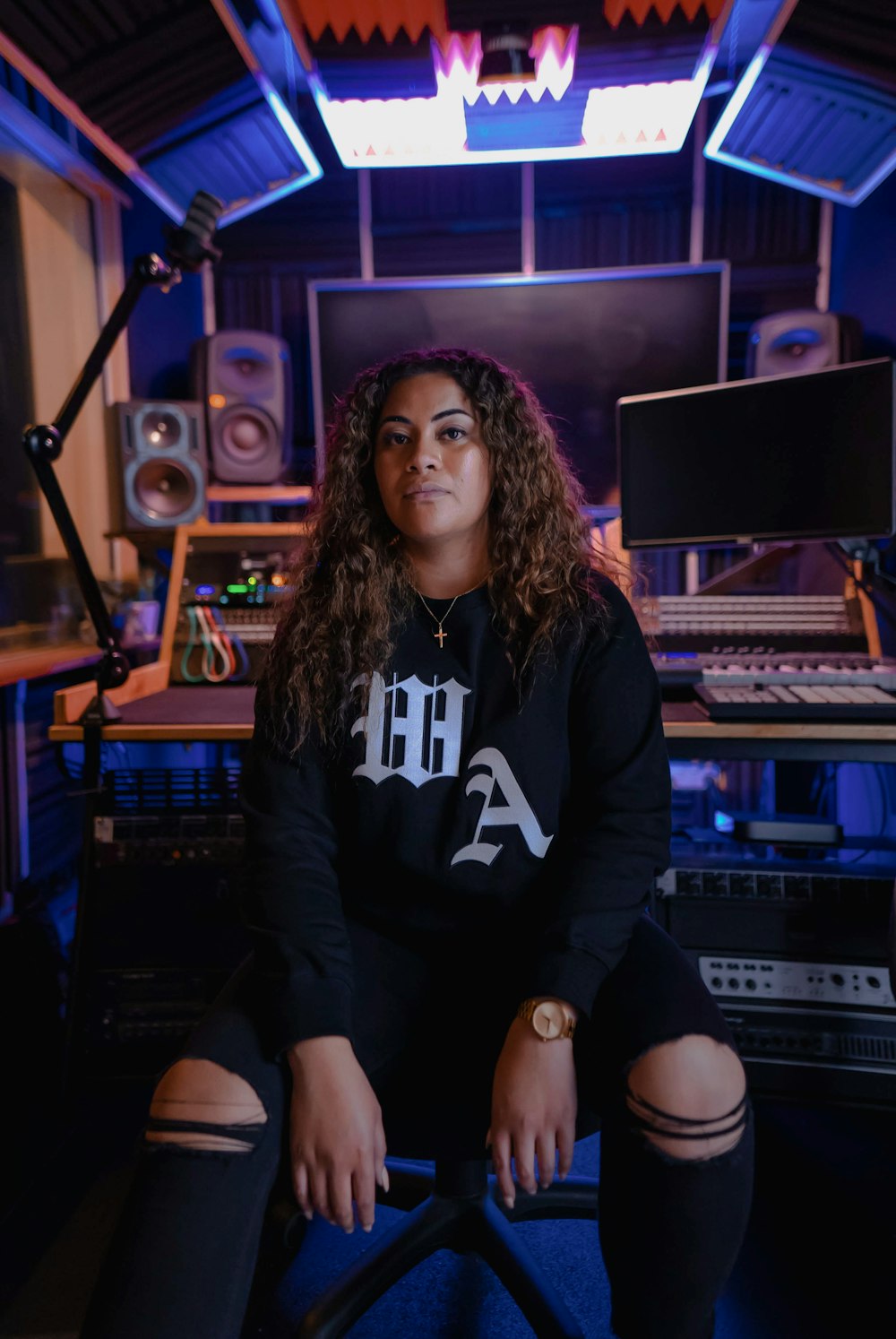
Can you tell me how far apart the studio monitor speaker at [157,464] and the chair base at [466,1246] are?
163cm

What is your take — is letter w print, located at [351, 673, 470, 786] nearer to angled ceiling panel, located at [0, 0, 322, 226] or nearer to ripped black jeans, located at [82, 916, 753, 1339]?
ripped black jeans, located at [82, 916, 753, 1339]

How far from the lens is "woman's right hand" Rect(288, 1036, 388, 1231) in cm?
77

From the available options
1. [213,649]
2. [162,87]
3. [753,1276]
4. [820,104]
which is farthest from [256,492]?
[753,1276]

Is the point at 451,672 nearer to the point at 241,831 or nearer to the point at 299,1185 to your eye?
the point at 299,1185

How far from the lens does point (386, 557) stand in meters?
1.17

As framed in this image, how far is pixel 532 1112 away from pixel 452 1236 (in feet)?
1.63

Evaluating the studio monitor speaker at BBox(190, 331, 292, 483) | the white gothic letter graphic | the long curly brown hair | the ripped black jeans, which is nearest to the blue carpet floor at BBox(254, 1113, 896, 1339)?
the ripped black jeans

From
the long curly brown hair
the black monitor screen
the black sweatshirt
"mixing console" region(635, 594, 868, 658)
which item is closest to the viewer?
the black sweatshirt

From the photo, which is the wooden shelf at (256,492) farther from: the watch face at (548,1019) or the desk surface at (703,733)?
the watch face at (548,1019)

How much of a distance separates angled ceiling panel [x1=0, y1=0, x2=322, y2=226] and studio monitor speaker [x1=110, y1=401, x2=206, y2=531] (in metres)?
0.54

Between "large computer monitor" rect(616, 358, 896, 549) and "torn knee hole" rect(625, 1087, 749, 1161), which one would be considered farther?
"large computer monitor" rect(616, 358, 896, 549)

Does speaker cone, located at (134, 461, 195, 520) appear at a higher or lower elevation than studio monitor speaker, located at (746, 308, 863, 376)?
lower

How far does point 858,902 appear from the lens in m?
1.52

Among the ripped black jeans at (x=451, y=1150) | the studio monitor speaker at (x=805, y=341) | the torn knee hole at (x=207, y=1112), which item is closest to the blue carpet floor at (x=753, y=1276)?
the ripped black jeans at (x=451, y=1150)
